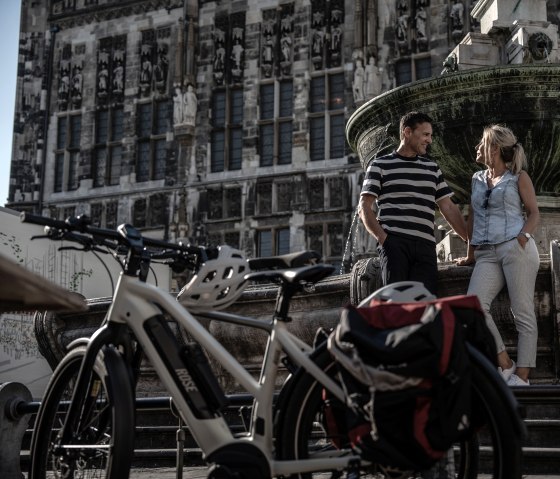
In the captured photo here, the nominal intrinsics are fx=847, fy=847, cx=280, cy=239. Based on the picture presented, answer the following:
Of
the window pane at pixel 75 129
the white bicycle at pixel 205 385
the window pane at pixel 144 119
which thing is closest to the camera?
the white bicycle at pixel 205 385

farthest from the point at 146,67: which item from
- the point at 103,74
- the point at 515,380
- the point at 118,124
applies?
the point at 515,380

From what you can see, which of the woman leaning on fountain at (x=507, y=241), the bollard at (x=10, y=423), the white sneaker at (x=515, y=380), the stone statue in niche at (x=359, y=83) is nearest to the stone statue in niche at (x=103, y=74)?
the stone statue in niche at (x=359, y=83)

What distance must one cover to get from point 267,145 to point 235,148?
0.98 m

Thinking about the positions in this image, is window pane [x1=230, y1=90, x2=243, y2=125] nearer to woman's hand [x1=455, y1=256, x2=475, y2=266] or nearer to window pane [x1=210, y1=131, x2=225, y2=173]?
window pane [x1=210, y1=131, x2=225, y2=173]

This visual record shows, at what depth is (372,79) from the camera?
2222 cm

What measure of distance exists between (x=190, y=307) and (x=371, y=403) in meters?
0.81

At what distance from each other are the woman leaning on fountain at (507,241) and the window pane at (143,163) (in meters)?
20.7

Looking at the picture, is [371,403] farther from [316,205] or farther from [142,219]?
[142,219]

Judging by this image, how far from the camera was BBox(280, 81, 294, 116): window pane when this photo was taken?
77.2ft

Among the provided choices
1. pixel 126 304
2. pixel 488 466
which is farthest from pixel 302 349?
pixel 488 466

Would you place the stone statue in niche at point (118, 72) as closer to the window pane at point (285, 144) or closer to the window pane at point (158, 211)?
the window pane at point (158, 211)

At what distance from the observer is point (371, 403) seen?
234cm

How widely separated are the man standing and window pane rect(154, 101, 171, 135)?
2088 centimetres

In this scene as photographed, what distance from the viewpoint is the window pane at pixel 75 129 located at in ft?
86.1
